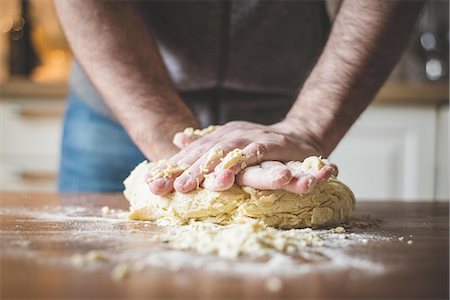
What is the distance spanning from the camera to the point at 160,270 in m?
0.49

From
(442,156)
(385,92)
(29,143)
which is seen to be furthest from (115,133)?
(442,156)

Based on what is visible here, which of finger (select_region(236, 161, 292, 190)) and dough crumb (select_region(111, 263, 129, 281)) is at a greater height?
finger (select_region(236, 161, 292, 190))

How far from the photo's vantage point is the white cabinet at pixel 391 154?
1789 mm

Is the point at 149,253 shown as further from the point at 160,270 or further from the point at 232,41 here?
the point at 232,41

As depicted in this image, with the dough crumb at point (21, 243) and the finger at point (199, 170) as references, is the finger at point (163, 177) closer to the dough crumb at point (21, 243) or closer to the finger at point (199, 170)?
the finger at point (199, 170)

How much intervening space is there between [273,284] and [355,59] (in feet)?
1.98

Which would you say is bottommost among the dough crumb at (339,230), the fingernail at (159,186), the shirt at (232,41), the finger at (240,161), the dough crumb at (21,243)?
the dough crumb at (21,243)

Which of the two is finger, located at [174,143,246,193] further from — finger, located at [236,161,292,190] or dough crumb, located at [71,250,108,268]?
dough crumb, located at [71,250,108,268]

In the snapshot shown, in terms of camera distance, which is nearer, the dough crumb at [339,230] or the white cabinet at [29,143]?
the dough crumb at [339,230]

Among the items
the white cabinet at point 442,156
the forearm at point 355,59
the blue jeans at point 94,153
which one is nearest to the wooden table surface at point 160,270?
the forearm at point 355,59

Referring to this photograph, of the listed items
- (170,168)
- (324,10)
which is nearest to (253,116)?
(324,10)

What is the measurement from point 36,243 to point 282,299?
30 cm

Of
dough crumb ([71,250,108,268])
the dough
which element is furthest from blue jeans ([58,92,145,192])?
dough crumb ([71,250,108,268])

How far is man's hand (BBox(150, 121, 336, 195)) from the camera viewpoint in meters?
0.71
